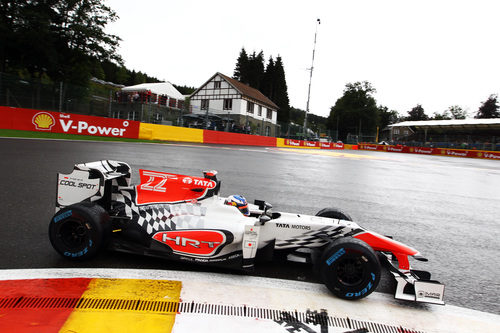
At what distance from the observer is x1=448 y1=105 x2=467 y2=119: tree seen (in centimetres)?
9628

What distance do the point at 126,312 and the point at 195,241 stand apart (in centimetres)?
72

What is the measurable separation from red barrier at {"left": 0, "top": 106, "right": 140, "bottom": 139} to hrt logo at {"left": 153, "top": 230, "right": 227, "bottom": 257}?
54.2 ft

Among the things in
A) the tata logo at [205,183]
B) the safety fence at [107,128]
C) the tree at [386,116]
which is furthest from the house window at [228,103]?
the tree at [386,116]

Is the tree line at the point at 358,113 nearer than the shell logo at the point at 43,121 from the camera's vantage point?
No

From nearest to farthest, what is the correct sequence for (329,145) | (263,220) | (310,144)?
(263,220), (310,144), (329,145)

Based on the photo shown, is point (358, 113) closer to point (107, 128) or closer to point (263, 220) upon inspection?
point (107, 128)

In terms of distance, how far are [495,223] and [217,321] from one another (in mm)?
4805

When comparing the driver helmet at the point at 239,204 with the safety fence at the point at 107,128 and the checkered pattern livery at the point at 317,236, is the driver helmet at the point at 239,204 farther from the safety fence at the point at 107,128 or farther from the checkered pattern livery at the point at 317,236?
the safety fence at the point at 107,128

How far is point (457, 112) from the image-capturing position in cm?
9788

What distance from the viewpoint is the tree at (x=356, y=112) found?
3396 inches

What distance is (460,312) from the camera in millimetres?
1981

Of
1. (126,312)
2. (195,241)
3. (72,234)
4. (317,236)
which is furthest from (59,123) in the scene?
(317,236)

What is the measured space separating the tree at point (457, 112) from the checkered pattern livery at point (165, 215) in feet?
383

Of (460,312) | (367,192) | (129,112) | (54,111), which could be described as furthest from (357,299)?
(129,112)
